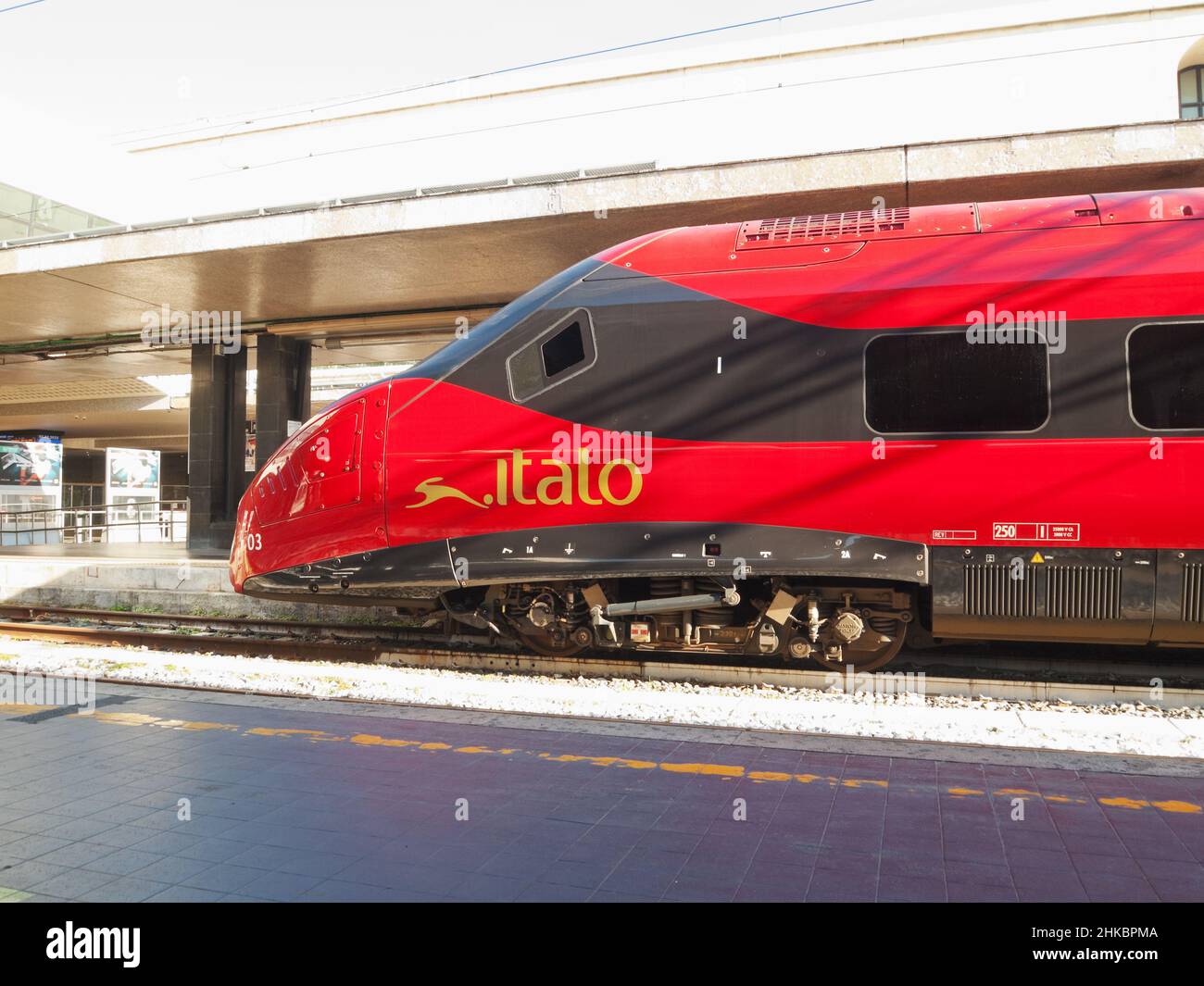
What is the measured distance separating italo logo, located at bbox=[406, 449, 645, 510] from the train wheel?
Answer: 2175 mm

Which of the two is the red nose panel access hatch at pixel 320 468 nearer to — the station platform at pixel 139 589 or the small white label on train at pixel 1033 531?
the station platform at pixel 139 589

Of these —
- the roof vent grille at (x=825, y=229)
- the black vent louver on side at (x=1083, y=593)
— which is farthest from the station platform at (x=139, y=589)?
the black vent louver on side at (x=1083, y=593)

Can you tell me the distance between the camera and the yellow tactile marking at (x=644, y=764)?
4781 millimetres

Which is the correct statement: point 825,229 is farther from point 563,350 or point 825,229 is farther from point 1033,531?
point 1033,531

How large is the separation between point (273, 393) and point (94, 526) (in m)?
8.78

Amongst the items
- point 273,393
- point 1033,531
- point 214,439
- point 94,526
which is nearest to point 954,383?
point 1033,531

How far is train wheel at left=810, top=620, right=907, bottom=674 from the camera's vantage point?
7.62 metres

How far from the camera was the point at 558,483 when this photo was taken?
757 cm

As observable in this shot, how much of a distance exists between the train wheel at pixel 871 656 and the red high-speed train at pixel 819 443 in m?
0.02

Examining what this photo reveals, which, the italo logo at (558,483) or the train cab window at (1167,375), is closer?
the train cab window at (1167,375)
